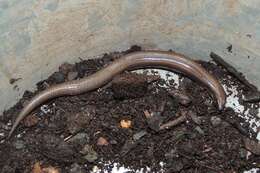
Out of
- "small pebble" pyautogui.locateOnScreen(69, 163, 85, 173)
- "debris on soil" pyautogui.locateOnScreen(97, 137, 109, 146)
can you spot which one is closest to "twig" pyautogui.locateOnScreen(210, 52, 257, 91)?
"debris on soil" pyautogui.locateOnScreen(97, 137, 109, 146)

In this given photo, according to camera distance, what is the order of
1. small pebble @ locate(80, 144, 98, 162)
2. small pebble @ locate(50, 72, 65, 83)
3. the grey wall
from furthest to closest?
small pebble @ locate(50, 72, 65, 83) < small pebble @ locate(80, 144, 98, 162) < the grey wall

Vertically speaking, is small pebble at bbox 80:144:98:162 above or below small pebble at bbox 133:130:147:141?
below

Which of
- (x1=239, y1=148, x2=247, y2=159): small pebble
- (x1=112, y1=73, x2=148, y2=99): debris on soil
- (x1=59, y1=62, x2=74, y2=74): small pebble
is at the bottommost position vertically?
(x1=239, y1=148, x2=247, y2=159): small pebble

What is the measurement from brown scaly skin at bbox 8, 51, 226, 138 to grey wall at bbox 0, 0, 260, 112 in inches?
3.7

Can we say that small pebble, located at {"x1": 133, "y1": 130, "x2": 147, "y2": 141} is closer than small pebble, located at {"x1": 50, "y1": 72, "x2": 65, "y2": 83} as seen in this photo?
Yes

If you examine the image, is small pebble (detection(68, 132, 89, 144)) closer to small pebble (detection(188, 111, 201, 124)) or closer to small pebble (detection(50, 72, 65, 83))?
small pebble (detection(50, 72, 65, 83))

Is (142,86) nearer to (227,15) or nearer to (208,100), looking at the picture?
(208,100)

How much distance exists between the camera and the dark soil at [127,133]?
7.14 ft

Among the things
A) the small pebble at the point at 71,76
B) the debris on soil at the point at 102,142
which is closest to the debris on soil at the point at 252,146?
the debris on soil at the point at 102,142

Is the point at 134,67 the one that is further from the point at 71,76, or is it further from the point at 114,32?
the point at 71,76

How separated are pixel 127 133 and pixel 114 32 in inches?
19.8

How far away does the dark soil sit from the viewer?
218cm

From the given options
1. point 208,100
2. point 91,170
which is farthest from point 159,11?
point 91,170

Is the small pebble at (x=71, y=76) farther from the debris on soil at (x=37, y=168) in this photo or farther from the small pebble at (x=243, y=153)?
the small pebble at (x=243, y=153)
